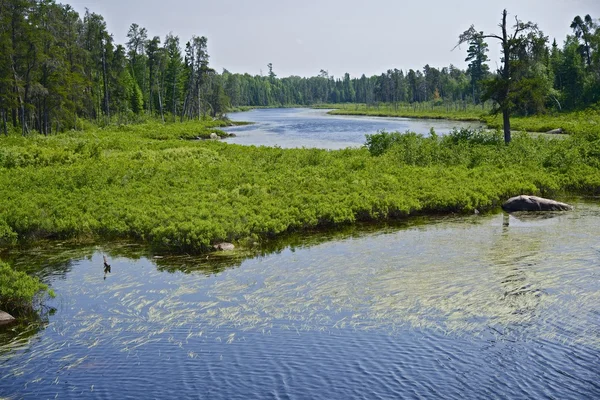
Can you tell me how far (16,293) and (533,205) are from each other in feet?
75.3

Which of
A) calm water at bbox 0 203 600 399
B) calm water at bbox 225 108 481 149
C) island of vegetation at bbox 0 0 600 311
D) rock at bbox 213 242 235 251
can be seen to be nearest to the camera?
calm water at bbox 0 203 600 399

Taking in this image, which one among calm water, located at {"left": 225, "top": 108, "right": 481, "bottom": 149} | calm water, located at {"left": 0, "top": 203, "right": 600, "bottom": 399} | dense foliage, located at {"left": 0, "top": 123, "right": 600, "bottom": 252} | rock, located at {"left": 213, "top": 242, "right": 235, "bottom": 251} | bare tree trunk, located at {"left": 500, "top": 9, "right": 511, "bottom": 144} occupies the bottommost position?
calm water, located at {"left": 0, "top": 203, "right": 600, "bottom": 399}

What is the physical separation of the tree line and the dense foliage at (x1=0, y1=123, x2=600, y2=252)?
706cm

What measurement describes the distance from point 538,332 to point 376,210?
13190 millimetres

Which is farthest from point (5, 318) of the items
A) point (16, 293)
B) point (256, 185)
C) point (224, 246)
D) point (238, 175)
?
point (238, 175)

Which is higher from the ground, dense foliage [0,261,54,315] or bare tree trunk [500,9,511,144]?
bare tree trunk [500,9,511,144]

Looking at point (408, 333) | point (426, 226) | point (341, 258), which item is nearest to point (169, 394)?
point (408, 333)

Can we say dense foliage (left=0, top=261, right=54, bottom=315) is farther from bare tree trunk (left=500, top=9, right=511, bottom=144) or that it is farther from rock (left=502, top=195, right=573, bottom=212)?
bare tree trunk (left=500, top=9, right=511, bottom=144)

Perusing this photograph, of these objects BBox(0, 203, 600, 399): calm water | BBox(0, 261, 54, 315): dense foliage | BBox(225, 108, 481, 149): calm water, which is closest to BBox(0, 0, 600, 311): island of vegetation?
BBox(0, 261, 54, 315): dense foliage

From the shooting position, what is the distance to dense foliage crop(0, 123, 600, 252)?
23.2 m

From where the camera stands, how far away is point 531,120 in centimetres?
8056

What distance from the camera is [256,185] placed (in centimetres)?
2873

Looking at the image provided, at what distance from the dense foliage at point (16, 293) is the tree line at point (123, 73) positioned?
3424 cm

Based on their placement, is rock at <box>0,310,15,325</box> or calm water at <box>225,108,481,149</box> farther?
calm water at <box>225,108,481,149</box>
